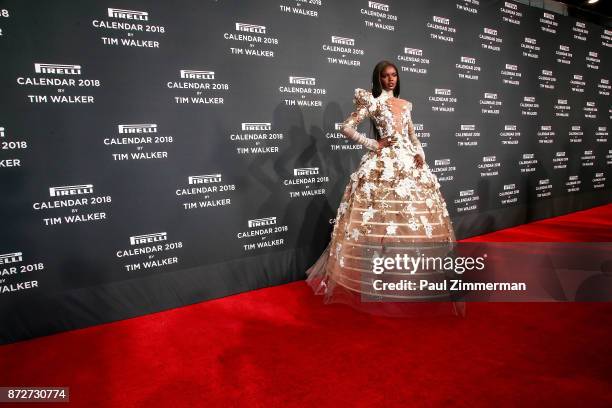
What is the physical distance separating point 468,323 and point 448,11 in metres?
3.67

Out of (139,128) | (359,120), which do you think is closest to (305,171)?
(359,120)

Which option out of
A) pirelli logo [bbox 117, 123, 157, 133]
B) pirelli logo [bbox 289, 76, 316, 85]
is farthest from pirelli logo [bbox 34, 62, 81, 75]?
pirelli logo [bbox 289, 76, 316, 85]

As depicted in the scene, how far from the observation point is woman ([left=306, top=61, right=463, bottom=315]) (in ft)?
8.05

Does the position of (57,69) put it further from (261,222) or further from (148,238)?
(261,222)

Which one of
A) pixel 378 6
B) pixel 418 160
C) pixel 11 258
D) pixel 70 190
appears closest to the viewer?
pixel 11 258

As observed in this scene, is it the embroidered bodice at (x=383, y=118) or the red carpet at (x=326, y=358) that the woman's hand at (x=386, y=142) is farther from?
the red carpet at (x=326, y=358)

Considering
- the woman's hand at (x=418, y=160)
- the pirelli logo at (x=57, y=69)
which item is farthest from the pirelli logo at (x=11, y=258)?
the woman's hand at (x=418, y=160)

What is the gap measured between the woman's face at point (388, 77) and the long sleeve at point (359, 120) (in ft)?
0.50

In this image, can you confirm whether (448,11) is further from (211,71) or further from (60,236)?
(60,236)

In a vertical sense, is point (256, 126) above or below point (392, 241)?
above

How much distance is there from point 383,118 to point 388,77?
1.05ft

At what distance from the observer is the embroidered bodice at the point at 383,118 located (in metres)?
2.72

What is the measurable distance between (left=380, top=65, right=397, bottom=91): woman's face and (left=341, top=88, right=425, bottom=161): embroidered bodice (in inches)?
2.8

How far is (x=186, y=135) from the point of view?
2752mm
